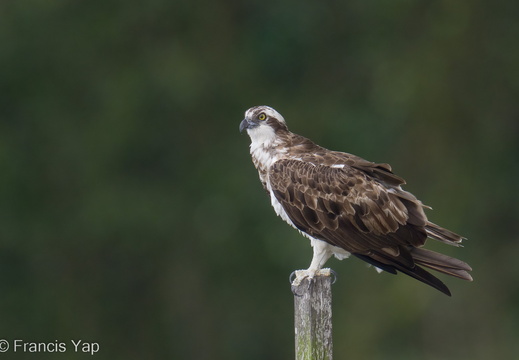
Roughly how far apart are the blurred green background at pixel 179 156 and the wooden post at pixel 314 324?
1032 cm

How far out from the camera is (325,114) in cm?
1930

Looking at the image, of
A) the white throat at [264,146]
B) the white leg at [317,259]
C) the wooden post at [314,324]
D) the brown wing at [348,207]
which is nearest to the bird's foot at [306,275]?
the white leg at [317,259]

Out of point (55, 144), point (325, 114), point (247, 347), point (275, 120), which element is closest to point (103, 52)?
point (55, 144)

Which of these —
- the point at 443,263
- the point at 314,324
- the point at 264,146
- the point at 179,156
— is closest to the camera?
the point at 314,324

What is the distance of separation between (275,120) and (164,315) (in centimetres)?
1042

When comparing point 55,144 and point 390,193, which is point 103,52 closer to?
point 55,144

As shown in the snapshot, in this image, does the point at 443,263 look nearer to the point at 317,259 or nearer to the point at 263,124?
the point at 317,259

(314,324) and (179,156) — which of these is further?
(179,156)

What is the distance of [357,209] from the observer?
28.1 feet

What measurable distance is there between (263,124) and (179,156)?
33.4 feet

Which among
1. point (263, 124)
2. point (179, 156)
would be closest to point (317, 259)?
point (263, 124)

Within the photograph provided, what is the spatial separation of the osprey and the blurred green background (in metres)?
9.31

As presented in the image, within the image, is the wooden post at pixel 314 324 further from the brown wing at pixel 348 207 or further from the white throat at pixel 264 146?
the white throat at pixel 264 146

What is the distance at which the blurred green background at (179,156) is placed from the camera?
18594mm
